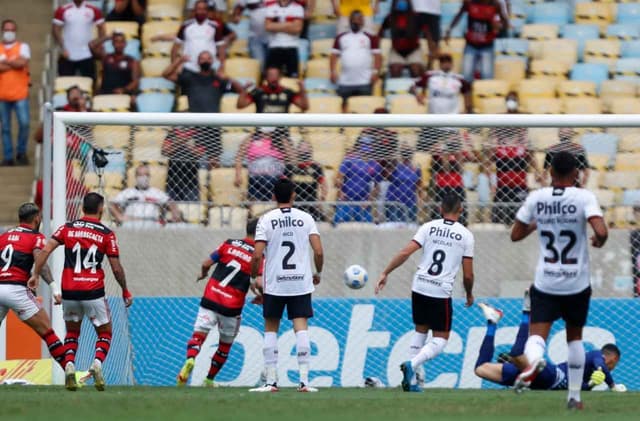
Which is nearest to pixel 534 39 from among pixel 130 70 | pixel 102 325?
pixel 130 70

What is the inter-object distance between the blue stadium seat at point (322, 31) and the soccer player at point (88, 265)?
8622 mm

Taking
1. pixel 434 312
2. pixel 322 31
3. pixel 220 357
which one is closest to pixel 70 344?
pixel 220 357

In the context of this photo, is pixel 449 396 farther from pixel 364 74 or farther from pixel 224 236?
pixel 364 74

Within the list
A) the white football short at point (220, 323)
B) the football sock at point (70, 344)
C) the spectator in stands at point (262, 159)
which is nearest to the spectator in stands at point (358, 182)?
the spectator in stands at point (262, 159)

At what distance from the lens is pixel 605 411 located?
36.4 feet

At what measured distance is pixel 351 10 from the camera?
21641mm

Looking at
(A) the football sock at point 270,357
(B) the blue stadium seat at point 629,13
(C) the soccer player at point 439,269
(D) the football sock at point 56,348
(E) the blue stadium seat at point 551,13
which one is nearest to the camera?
(A) the football sock at point 270,357

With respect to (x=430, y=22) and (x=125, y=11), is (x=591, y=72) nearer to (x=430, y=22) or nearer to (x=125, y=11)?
(x=430, y=22)

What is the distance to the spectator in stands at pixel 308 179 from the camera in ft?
54.7

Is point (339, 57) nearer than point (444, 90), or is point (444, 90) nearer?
point (444, 90)

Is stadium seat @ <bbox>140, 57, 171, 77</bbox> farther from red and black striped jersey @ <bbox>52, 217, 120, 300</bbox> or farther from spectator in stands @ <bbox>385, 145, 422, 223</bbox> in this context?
red and black striped jersey @ <bbox>52, 217, 120, 300</bbox>

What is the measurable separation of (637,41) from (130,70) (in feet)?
23.4

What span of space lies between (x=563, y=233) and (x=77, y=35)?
38.3ft

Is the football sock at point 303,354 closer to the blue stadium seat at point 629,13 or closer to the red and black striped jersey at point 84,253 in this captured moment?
the red and black striped jersey at point 84,253
